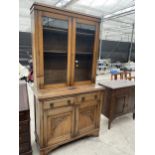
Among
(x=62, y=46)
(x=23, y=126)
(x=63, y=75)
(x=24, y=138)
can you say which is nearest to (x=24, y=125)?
(x=23, y=126)

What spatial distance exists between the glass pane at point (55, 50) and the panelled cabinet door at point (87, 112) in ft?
1.45

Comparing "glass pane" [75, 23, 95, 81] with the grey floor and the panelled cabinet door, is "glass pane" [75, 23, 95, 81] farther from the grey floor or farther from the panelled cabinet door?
the grey floor

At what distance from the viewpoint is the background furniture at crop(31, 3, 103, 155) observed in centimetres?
171

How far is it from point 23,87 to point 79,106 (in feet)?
2.86

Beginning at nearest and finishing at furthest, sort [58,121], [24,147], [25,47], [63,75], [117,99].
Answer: [24,147] < [58,121] < [63,75] < [117,99] < [25,47]

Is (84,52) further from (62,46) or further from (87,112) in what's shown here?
(87,112)

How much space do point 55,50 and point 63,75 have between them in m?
0.39

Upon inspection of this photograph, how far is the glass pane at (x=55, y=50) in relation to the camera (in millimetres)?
1802

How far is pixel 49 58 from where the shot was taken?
1.94 metres

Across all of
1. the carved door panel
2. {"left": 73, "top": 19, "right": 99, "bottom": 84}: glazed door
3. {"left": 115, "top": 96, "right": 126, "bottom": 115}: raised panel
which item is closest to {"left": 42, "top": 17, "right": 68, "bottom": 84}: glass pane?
{"left": 73, "top": 19, "right": 99, "bottom": 84}: glazed door

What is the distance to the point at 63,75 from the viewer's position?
2.05 m

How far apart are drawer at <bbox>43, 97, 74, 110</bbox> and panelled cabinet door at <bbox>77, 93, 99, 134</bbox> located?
166 mm

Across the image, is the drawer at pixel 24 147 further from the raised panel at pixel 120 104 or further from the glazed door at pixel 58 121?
the raised panel at pixel 120 104
